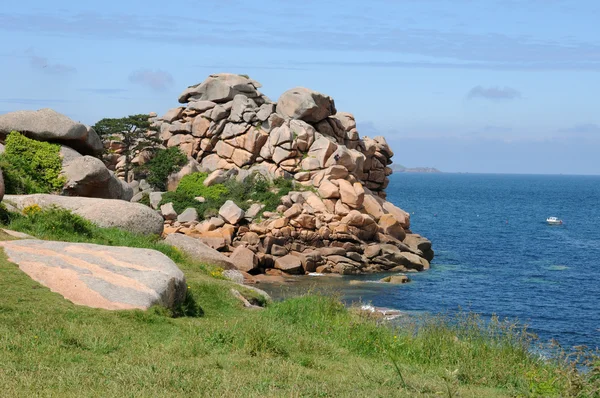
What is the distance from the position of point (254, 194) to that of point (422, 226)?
134ft

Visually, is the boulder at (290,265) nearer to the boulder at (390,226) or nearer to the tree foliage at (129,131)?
the boulder at (390,226)

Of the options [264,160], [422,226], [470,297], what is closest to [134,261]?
[470,297]

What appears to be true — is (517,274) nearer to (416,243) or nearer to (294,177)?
(416,243)

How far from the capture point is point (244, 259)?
149 feet

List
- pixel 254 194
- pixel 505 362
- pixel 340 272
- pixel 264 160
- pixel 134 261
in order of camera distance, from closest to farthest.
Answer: pixel 505 362 < pixel 134 261 < pixel 340 272 < pixel 254 194 < pixel 264 160

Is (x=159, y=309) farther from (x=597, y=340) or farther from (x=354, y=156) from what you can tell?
(x=354, y=156)

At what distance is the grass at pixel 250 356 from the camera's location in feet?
32.5

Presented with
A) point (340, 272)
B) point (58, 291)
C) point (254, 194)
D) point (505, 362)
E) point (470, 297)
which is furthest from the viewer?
point (254, 194)

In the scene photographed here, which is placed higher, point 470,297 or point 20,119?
point 20,119

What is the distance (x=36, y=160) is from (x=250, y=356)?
72.0 feet

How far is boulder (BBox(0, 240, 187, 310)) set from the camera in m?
15.4

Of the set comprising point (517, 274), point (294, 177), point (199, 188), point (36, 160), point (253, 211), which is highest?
point (36, 160)

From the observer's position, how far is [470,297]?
43969mm

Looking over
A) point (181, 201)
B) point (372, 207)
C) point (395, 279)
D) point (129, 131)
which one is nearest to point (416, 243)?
point (372, 207)
